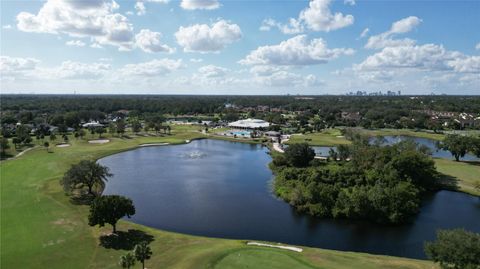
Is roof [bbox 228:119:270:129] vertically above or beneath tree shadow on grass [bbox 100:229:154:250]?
above

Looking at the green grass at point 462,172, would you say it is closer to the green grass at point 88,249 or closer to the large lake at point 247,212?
the large lake at point 247,212

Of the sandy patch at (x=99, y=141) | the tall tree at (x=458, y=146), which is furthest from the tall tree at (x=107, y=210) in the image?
the tall tree at (x=458, y=146)

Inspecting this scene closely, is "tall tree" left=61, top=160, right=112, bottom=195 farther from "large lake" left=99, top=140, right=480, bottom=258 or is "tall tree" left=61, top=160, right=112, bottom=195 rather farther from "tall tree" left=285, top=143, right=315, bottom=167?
"tall tree" left=285, top=143, right=315, bottom=167

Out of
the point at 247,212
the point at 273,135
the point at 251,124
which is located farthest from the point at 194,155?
the point at 251,124

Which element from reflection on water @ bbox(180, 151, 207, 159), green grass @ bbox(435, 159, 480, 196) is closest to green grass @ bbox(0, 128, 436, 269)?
green grass @ bbox(435, 159, 480, 196)

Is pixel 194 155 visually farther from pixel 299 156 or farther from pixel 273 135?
pixel 273 135

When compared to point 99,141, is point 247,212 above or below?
below
